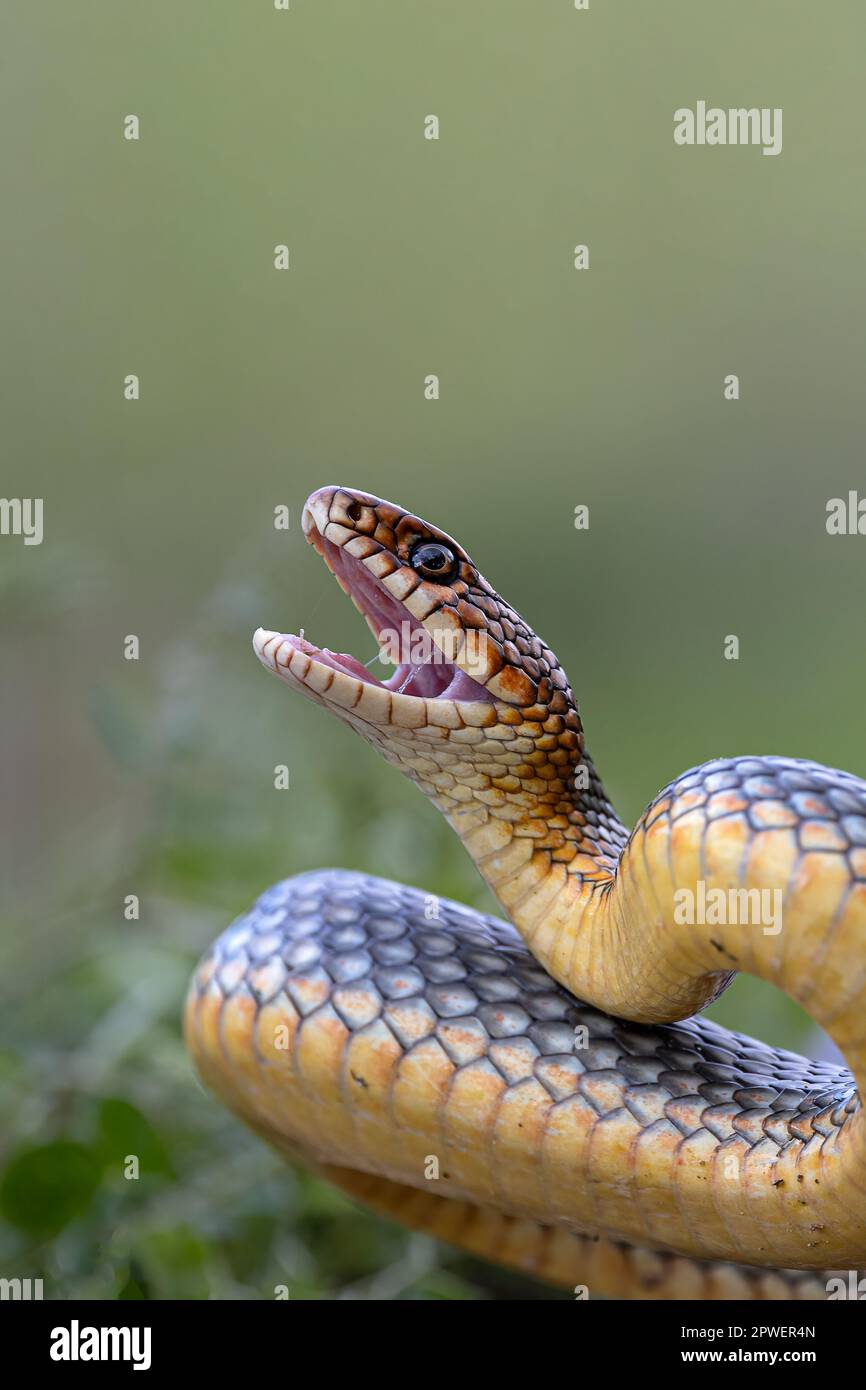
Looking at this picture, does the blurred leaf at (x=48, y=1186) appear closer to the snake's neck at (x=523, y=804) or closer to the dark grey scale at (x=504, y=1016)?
the dark grey scale at (x=504, y=1016)

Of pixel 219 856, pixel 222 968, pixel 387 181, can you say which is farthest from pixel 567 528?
pixel 222 968

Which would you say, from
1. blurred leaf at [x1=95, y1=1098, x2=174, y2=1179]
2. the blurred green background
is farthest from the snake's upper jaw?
the blurred green background

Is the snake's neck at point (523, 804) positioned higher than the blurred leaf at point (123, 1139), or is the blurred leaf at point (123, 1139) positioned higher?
the snake's neck at point (523, 804)

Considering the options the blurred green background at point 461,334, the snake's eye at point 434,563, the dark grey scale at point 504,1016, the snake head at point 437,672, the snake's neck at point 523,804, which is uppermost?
the blurred green background at point 461,334

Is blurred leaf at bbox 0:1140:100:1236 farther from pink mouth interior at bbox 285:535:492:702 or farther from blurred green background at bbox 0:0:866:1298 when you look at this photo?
blurred green background at bbox 0:0:866:1298

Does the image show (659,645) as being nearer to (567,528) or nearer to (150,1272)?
(567,528)

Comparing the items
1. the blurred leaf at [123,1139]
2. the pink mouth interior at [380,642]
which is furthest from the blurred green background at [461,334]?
the pink mouth interior at [380,642]

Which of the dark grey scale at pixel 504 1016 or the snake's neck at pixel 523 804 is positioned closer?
the dark grey scale at pixel 504 1016
